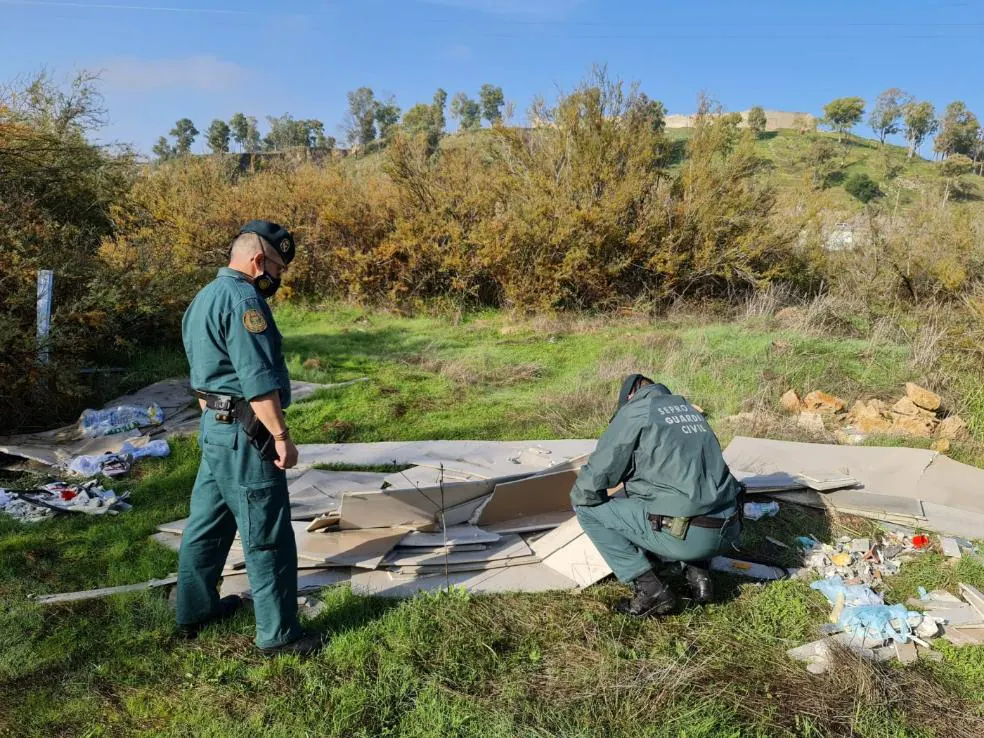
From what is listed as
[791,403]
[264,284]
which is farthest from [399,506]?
[791,403]

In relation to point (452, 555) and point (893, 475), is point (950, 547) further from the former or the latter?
point (452, 555)

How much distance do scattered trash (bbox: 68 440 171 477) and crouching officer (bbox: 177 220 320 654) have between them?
2.86 meters

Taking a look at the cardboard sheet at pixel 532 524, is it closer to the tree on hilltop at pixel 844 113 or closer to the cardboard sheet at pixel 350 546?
the cardboard sheet at pixel 350 546

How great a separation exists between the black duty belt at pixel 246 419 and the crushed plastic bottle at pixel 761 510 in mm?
3332

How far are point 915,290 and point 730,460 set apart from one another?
27.3 feet

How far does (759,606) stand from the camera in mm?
3492

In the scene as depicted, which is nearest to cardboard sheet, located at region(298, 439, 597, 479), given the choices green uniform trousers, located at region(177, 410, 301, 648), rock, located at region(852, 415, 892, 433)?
green uniform trousers, located at region(177, 410, 301, 648)

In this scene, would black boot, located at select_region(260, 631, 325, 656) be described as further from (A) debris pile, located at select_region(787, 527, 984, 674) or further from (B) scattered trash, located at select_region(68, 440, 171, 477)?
(B) scattered trash, located at select_region(68, 440, 171, 477)

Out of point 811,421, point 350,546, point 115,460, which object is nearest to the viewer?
point 350,546

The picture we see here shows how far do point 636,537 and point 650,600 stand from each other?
→ 321 millimetres

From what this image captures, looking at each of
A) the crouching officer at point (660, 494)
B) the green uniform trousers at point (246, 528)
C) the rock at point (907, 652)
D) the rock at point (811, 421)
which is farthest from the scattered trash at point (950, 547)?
the green uniform trousers at point (246, 528)

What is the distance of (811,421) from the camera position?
6.64 meters

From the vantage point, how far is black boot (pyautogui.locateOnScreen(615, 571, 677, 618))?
10.9 ft

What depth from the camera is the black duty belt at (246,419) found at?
2.74 meters
